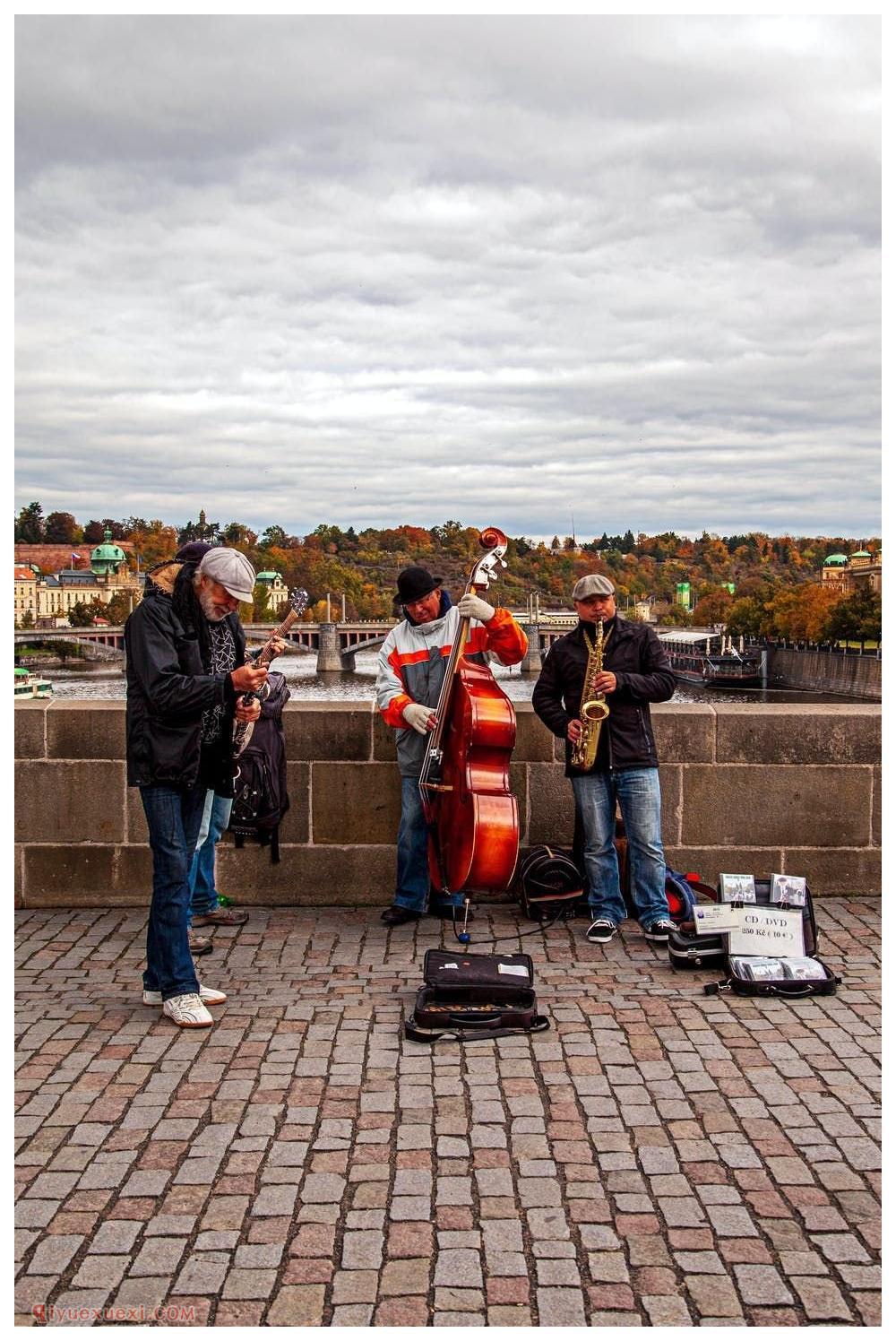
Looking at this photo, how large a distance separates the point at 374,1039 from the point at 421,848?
5.37 ft

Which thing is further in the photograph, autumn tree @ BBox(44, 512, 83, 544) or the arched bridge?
autumn tree @ BBox(44, 512, 83, 544)

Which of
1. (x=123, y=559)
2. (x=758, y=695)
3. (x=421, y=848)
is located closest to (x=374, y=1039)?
(x=421, y=848)

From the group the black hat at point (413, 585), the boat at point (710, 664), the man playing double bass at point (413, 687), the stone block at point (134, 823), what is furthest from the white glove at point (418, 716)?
the boat at point (710, 664)

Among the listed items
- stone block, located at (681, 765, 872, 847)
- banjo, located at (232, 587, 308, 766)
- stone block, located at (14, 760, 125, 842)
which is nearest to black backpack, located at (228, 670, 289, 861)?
stone block, located at (14, 760, 125, 842)

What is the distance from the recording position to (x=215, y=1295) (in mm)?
2945

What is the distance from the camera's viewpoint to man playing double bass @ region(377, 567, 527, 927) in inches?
240

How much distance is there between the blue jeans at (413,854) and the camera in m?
6.19

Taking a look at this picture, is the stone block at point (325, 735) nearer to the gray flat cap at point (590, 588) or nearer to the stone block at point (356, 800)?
the stone block at point (356, 800)

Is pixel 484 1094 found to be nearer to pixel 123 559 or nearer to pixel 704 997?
pixel 704 997

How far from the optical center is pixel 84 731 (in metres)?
6.78

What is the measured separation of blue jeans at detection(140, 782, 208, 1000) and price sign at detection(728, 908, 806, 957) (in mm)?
2308

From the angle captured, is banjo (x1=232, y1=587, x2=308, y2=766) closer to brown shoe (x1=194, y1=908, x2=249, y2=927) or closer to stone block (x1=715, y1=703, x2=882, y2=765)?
brown shoe (x1=194, y1=908, x2=249, y2=927)

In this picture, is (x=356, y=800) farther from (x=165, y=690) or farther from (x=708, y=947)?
(x=165, y=690)

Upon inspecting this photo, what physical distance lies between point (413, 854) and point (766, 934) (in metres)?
1.72
